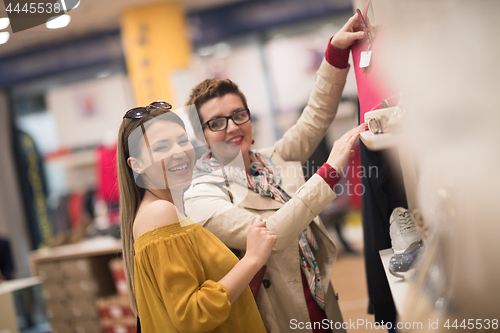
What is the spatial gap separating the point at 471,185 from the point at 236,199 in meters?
0.82

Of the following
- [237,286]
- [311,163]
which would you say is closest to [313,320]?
[237,286]

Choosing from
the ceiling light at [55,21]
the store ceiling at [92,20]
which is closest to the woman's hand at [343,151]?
the ceiling light at [55,21]

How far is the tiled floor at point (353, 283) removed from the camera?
2.68 meters

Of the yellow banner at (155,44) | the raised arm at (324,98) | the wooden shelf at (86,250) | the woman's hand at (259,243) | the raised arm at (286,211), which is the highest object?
the yellow banner at (155,44)

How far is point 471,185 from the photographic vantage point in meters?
0.76

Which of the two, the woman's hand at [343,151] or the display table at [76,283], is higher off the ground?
the woman's hand at [343,151]

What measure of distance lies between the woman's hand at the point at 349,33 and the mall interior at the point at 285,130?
0.03 m

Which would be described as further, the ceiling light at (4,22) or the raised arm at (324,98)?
the ceiling light at (4,22)

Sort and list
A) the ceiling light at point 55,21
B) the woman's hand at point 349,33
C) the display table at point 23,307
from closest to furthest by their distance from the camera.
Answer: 1. the woman's hand at point 349,33
2. the ceiling light at point 55,21
3. the display table at point 23,307

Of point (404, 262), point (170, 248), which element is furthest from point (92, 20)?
point (404, 262)

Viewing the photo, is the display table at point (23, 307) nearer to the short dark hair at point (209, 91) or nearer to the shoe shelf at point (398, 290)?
the short dark hair at point (209, 91)

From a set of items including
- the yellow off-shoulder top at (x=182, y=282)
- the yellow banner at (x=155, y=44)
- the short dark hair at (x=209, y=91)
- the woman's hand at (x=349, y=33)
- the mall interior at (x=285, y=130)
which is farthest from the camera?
the yellow banner at (x=155, y=44)

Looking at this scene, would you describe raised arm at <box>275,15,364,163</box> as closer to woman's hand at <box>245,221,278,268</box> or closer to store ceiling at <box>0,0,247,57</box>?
woman's hand at <box>245,221,278,268</box>

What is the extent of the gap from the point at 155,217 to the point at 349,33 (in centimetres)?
92
